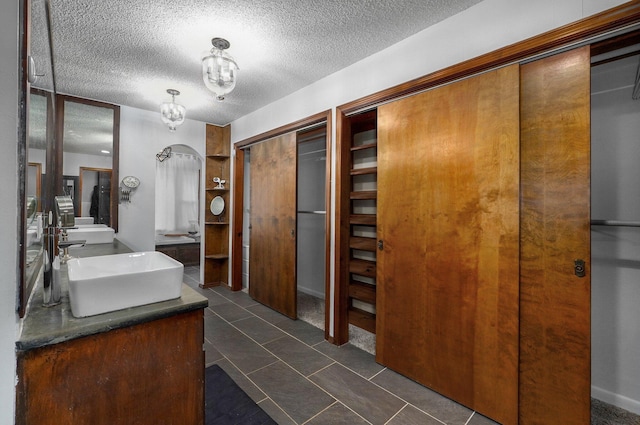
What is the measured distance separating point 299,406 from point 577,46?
266cm

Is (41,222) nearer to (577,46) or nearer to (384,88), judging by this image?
(384,88)

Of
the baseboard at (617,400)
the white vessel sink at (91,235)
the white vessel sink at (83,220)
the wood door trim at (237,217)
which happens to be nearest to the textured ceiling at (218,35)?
the wood door trim at (237,217)

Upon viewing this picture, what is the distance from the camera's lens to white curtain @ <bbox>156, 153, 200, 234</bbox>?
604cm

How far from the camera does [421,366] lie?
2.06 metres

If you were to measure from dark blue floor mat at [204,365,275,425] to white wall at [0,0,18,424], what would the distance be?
42.6 inches

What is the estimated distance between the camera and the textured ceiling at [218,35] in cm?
185

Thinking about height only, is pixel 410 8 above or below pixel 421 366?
above

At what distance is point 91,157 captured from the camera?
322 cm

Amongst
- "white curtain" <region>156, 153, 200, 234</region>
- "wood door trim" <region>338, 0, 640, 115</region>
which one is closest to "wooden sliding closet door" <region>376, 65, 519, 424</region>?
"wood door trim" <region>338, 0, 640, 115</region>

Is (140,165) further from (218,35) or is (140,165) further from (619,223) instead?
(619,223)

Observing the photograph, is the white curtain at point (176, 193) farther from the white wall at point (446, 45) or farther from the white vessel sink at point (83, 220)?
the white wall at point (446, 45)

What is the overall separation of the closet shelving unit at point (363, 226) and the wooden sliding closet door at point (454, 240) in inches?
13.5

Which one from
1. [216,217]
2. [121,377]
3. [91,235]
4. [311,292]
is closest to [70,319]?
[121,377]

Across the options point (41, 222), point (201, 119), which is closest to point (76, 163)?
point (201, 119)
